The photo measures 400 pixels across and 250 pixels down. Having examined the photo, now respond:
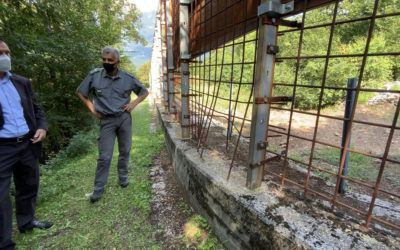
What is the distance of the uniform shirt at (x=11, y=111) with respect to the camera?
71.1 inches

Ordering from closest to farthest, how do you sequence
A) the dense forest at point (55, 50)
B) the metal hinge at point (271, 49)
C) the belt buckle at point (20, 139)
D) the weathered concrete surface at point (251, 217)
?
the weathered concrete surface at point (251, 217)
the metal hinge at point (271, 49)
the belt buckle at point (20, 139)
the dense forest at point (55, 50)

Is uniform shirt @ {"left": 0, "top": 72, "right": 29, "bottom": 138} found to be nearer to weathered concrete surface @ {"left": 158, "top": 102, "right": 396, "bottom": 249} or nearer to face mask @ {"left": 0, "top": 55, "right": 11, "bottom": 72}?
face mask @ {"left": 0, "top": 55, "right": 11, "bottom": 72}

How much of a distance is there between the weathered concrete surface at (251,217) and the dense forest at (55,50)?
3.79 meters

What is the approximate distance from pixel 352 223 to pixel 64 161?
508cm

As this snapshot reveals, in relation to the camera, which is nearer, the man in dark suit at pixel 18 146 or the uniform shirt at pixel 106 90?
the man in dark suit at pixel 18 146

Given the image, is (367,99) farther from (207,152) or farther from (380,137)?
(207,152)

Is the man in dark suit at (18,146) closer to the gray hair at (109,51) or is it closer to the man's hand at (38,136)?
the man's hand at (38,136)

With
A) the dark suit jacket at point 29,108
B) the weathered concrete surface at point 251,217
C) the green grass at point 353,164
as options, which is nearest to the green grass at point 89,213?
the weathered concrete surface at point 251,217

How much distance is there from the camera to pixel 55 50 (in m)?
5.14

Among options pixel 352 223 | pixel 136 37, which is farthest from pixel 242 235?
pixel 136 37

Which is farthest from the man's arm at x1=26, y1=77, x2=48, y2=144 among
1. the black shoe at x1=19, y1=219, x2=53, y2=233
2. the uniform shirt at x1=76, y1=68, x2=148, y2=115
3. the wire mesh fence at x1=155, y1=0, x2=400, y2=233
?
the wire mesh fence at x1=155, y1=0, x2=400, y2=233

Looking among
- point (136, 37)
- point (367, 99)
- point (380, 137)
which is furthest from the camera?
point (136, 37)

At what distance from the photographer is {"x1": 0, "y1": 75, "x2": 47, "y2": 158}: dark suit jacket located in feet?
6.44

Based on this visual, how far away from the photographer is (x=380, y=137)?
584cm
